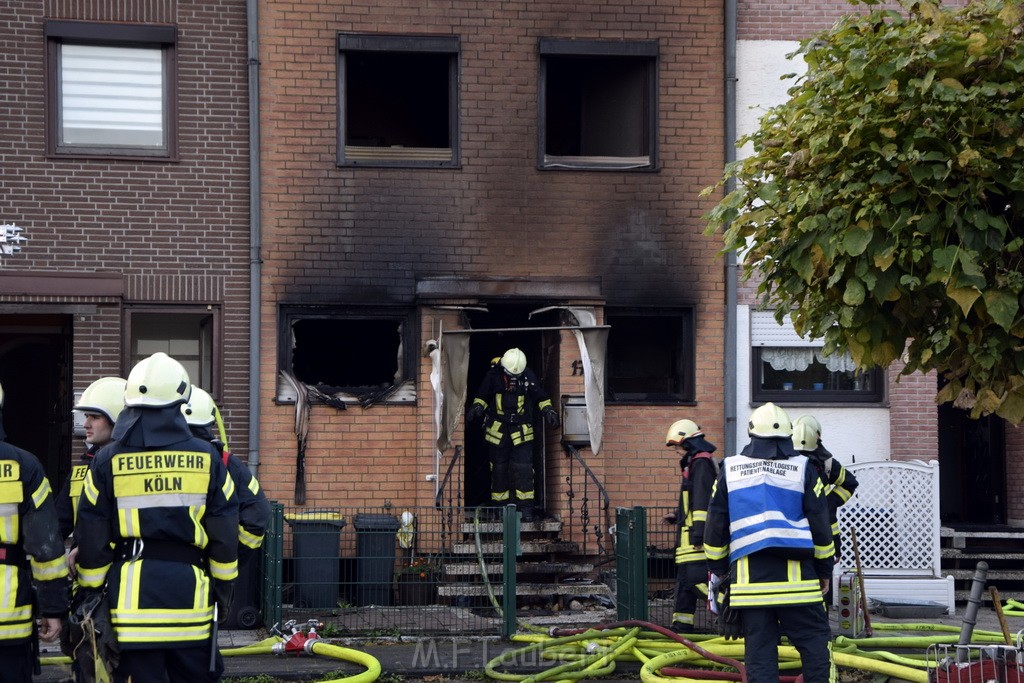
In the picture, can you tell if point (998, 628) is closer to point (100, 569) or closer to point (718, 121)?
point (718, 121)

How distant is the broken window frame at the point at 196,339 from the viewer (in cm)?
1451

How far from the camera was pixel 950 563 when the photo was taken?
15375mm

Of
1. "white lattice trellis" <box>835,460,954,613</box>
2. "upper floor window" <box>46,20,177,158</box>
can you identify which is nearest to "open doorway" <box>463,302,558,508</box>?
"white lattice trellis" <box>835,460,954,613</box>

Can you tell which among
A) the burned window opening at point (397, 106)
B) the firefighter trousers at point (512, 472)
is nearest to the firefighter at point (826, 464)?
the firefighter trousers at point (512, 472)

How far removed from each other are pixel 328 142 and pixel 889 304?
27.0 ft

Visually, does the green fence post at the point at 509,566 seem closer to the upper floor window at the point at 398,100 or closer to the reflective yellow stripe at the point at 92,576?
the upper floor window at the point at 398,100

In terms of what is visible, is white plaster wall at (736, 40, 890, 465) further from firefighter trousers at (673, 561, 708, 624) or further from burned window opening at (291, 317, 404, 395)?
burned window opening at (291, 317, 404, 395)

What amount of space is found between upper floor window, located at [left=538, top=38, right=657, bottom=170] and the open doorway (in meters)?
1.77

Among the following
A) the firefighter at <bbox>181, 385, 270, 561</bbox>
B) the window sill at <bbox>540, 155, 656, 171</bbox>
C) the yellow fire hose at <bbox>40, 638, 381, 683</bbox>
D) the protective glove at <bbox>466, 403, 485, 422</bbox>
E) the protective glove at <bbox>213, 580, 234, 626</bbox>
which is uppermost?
the window sill at <bbox>540, 155, 656, 171</bbox>

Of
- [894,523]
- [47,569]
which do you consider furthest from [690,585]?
[47,569]

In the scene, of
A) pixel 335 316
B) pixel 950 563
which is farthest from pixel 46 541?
A: pixel 950 563

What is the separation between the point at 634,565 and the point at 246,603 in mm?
3472

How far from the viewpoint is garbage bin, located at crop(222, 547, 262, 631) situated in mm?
12320

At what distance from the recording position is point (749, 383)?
1529cm
